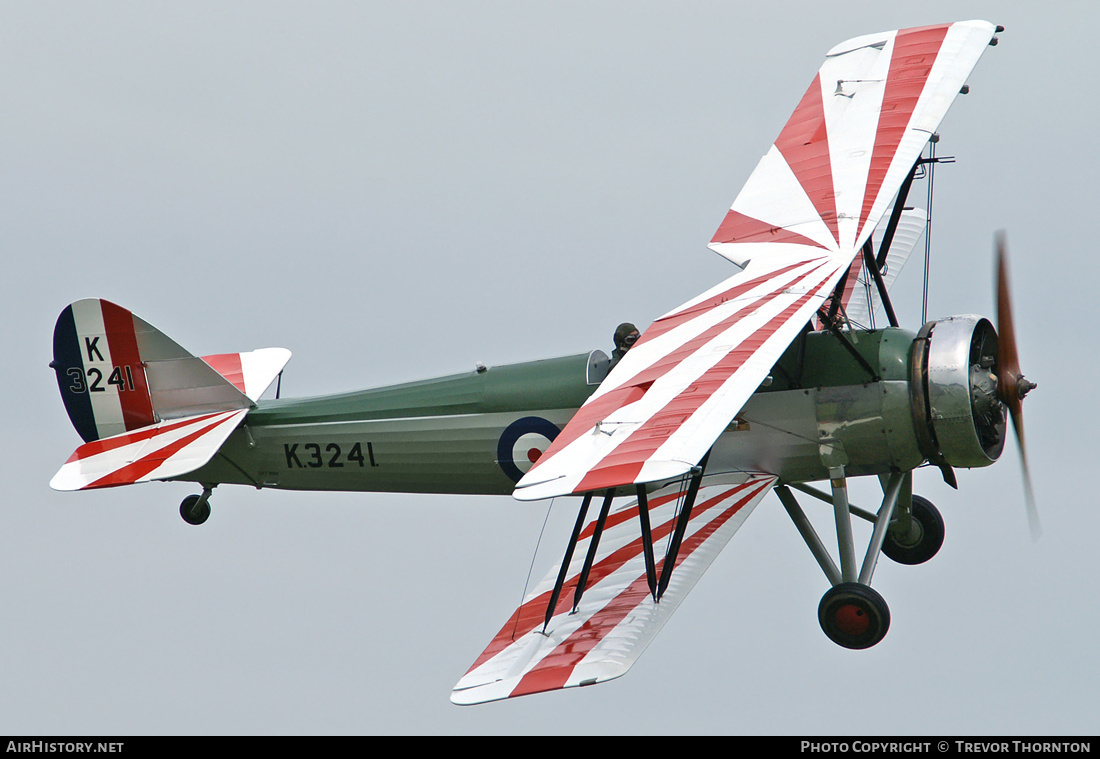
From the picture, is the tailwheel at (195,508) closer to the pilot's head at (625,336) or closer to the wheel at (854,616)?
the pilot's head at (625,336)

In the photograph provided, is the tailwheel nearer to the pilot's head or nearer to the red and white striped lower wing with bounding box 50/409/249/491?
the red and white striped lower wing with bounding box 50/409/249/491

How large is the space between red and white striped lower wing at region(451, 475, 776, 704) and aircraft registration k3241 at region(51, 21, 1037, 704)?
2 cm

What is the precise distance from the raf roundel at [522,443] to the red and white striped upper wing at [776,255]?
1642 millimetres

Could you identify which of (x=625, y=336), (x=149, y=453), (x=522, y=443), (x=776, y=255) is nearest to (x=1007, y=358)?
(x=776, y=255)

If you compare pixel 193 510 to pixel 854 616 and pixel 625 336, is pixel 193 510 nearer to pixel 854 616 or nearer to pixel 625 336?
pixel 625 336

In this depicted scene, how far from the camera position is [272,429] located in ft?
43.9

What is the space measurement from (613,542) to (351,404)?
2.62 metres

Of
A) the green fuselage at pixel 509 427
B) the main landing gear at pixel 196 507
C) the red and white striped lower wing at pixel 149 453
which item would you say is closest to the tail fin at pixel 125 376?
the red and white striped lower wing at pixel 149 453

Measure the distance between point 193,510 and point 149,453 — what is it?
93 centimetres

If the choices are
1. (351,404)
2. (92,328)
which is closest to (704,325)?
(351,404)

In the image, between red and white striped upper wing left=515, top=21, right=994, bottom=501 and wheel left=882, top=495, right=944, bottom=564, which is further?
wheel left=882, top=495, right=944, bottom=564

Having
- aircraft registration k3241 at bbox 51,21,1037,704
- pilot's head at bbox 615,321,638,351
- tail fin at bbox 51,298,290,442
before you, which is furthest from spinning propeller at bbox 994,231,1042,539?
tail fin at bbox 51,298,290,442

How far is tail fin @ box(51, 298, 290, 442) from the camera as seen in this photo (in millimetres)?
13539

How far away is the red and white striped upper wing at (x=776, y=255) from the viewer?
9.14 meters
